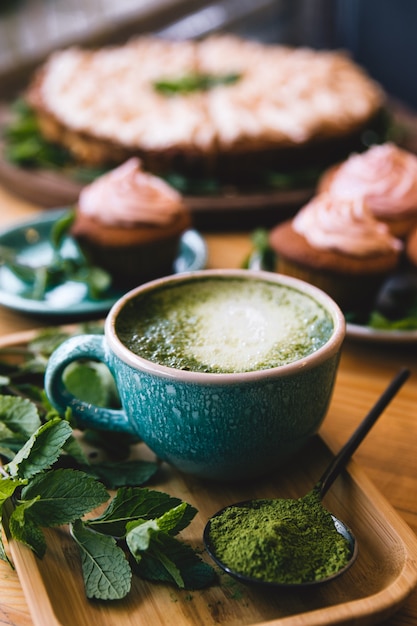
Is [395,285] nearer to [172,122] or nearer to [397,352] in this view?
[397,352]

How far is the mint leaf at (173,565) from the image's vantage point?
70cm

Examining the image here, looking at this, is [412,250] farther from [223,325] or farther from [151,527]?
[151,527]

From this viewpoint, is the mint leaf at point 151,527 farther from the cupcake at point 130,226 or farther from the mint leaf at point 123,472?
the cupcake at point 130,226

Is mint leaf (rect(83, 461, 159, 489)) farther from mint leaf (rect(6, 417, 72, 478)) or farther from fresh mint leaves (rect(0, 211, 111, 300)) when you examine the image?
fresh mint leaves (rect(0, 211, 111, 300))

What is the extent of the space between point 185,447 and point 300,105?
4.84 ft

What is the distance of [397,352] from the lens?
120 centimetres

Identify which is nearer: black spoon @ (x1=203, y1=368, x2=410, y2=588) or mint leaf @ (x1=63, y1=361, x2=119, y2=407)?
black spoon @ (x1=203, y1=368, x2=410, y2=588)

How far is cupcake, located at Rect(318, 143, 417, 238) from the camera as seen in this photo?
1.46m

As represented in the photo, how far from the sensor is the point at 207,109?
7.00ft

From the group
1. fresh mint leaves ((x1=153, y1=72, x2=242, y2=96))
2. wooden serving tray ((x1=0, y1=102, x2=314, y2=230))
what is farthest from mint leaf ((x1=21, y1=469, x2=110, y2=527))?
fresh mint leaves ((x1=153, y1=72, x2=242, y2=96))

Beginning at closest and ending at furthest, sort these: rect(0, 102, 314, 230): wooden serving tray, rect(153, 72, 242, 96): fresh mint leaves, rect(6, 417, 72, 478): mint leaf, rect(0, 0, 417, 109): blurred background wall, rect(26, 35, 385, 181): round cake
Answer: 1. rect(6, 417, 72, 478): mint leaf
2. rect(0, 102, 314, 230): wooden serving tray
3. rect(26, 35, 385, 181): round cake
4. rect(153, 72, 242, 96): fresh mint leaves
5. rect(0, 0, 417, 109): blurred background wall

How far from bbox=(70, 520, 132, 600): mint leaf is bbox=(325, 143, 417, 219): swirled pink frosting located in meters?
0.93

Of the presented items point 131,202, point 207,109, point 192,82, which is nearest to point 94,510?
point 131,202

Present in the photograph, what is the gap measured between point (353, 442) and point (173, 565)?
272mm
